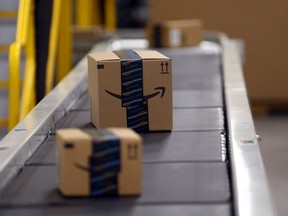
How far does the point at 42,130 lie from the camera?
246 centimetres

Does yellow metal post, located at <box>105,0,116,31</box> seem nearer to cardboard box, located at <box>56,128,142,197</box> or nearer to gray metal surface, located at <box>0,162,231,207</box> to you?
gray metal surface, located at <box>0,162,231,207</box>

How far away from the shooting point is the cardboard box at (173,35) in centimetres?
510

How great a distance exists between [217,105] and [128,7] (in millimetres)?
4947

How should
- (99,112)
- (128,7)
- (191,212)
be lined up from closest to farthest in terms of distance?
(191,212), (99,112), (128,7)

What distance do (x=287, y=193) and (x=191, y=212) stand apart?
305 centimetres

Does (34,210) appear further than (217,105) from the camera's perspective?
No

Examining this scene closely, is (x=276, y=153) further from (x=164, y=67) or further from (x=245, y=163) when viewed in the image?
(x=245, y=163)

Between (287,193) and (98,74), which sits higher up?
(98,74)

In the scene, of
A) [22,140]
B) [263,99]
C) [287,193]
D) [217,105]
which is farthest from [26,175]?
[263,99]

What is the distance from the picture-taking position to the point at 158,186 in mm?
1940

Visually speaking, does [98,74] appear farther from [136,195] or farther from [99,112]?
[136,195]

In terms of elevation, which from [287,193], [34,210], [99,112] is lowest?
[287,193]

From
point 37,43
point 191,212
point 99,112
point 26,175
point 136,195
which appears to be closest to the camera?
point 191,212

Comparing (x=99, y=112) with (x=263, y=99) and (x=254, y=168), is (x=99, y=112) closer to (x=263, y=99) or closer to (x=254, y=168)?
(x=254, y=168)
